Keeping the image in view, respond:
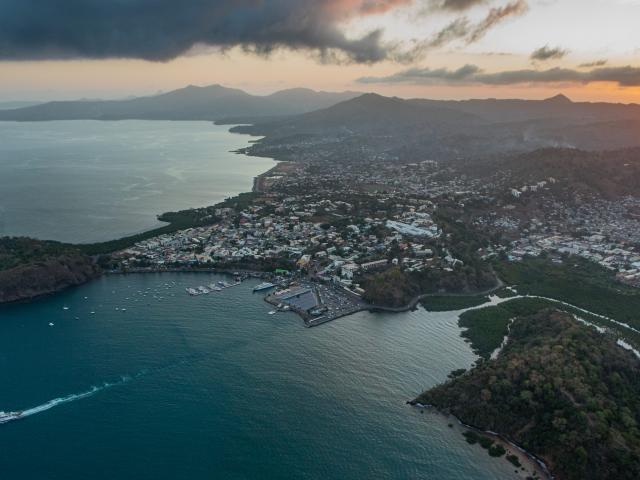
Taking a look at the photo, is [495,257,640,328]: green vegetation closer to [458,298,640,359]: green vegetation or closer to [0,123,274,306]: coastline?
[458,298,640,359]: green vegetation

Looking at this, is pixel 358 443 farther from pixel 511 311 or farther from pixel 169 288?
pixel 169 288

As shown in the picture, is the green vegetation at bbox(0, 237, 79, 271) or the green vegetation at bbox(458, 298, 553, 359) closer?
the green vegetation at bbox(458, 298, 553, 359)

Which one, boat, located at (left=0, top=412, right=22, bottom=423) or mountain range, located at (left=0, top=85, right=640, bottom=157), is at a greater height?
mountain range, located at (left=0, top=85, right=640, bottom=157)

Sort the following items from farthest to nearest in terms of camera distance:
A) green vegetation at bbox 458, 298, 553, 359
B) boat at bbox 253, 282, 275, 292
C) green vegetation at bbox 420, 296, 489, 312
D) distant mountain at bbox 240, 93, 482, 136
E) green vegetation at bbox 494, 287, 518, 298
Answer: distant mountain at bbox 240, 93, 482, 136 → green vegetation at bbox 494, 287, 518, 298 → boat at bbox 253, 282, 275, 292 → green vegetation at bbox 420, 296, 489, 312 → green vegetation at bbox 458, 298, 553, 359

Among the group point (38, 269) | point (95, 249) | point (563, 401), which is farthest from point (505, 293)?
point (38, 269)

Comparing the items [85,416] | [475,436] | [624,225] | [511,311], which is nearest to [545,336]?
[511,311]

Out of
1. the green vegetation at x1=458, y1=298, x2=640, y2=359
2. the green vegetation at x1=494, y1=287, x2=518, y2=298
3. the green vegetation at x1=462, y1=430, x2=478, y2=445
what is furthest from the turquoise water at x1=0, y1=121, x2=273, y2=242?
the green vegetation at x1=462, y1=430, x2=478, y2=445
